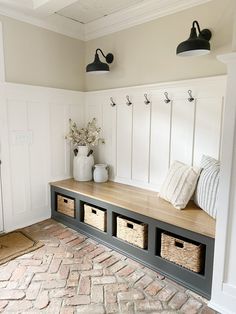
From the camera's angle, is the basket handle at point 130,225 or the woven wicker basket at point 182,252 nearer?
the woven wicker basket at point 182,252

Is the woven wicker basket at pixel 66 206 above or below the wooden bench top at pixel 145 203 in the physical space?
below

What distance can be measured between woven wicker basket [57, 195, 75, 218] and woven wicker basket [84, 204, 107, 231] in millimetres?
228

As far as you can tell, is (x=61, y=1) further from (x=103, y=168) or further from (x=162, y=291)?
(x=162, y=291)

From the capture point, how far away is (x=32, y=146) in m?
2.98

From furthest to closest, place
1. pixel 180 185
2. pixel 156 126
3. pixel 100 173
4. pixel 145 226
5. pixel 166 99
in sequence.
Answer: pixel 100 173 → pixel 156 126 → pixel 166 99 → pixel 180 185 → pixel 145 226

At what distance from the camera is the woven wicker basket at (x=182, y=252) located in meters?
1.88

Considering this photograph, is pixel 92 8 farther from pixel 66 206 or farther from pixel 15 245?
pixel 15 245

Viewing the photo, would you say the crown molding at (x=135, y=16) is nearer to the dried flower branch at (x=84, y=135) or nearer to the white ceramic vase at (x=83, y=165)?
the dried flower branch at (x=84, y=135)

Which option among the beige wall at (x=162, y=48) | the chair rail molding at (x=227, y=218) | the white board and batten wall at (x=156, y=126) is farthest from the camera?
the white board and batten wall at (x=156, y=126)

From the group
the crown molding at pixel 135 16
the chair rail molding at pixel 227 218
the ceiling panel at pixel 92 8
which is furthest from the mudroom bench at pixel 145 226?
the ceiling panel at pixel 92 8

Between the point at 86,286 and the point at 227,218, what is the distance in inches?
47.8

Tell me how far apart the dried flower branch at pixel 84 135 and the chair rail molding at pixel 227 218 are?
1.94m

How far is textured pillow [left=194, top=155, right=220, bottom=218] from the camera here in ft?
6.62

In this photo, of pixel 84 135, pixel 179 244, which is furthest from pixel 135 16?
pixel 179 244
